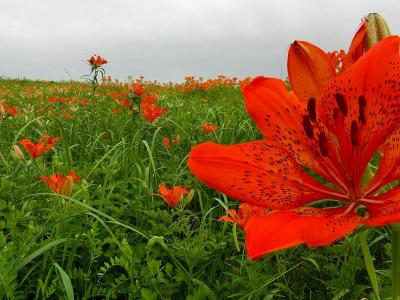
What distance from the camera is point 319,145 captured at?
32.8 inches

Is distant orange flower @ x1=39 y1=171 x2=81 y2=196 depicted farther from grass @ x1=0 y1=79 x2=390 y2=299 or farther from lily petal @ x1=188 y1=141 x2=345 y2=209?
lily petal @ x1=188 y1=141 x2=345 y2=209

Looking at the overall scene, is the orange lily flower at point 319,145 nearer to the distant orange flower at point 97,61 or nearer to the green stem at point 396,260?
the green stem at point 396,260

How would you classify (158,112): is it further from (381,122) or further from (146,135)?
(381,122)

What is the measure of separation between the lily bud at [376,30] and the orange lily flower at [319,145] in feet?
0.23

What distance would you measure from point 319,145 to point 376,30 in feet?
0.69

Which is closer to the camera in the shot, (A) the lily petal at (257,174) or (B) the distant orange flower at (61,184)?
(A) the lily petal at (257,174)

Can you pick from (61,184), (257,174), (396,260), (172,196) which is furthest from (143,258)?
(396,260)

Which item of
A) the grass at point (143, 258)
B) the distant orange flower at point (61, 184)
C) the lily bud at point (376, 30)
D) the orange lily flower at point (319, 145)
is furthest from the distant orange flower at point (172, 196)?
the lily bud at point (376, 30)

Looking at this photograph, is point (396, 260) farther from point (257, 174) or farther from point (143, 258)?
point (143, 258)

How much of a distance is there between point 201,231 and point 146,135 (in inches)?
82.3

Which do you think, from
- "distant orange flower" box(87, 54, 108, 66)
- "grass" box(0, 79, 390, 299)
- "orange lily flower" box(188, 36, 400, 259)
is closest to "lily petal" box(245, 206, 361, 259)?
"orange lily flower" box(188, 36, 400, 259)

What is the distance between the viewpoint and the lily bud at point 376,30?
78cm

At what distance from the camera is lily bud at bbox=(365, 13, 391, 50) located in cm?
78

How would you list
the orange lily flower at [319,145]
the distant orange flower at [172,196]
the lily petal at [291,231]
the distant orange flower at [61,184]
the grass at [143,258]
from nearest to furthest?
1. the lily petal at [291,231]
2. the orange lily flower at [319,145]
3. the grass at [143,258]
4. the distant orange flower at [61,184]
5. the distant orange flower at [172,196]
